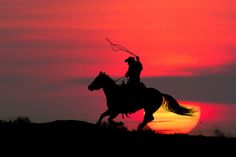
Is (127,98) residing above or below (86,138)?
above

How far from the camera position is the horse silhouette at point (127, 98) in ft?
113

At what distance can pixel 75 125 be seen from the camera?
30547 millimetres

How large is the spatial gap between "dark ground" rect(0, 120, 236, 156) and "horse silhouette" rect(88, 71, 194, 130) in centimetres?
365

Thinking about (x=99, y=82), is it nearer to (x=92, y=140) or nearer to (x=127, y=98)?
(x=127, y=98)

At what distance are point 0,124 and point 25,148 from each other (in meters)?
3.57

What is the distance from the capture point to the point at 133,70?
111ft

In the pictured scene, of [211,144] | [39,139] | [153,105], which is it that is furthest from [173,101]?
[39,139]

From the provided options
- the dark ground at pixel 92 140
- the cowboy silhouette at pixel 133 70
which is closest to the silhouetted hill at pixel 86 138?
the dark ground at pixel 92 140

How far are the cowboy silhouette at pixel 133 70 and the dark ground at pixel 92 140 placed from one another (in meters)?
3.35

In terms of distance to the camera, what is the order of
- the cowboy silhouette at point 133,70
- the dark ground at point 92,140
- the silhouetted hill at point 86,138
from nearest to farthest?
the dark ground at point 92,140
the silhouetted hill at point 86,138
the cowboy silhouette at point 133,70

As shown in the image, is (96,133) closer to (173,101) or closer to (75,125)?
(75,125)

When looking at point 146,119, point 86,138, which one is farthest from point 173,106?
point 86,138

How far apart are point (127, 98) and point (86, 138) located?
608 centimetres

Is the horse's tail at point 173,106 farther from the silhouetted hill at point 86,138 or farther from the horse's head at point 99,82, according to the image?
the silhouetted hill at point 86,138
